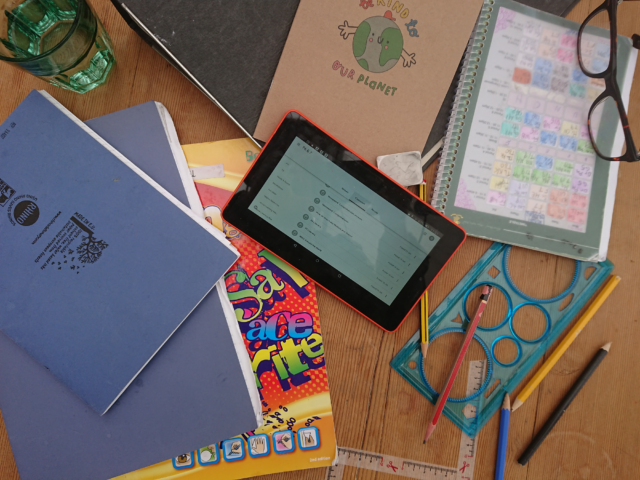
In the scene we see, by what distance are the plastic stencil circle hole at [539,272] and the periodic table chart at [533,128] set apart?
50 millimetres

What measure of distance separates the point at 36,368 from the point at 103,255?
19 centimetres

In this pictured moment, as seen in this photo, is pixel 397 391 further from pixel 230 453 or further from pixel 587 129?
pixel 587 129

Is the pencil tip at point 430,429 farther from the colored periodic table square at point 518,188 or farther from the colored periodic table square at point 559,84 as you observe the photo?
the colored periodic table square at point 559,84

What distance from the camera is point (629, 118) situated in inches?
23.9

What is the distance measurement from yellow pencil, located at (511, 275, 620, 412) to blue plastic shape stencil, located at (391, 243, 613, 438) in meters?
0.01

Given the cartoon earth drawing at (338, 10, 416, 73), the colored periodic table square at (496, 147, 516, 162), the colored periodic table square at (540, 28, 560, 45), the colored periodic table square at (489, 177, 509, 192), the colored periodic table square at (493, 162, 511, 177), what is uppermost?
Result: the colored periodic table square at (540, 28, 560, 45)

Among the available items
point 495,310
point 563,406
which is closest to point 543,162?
point 495,310

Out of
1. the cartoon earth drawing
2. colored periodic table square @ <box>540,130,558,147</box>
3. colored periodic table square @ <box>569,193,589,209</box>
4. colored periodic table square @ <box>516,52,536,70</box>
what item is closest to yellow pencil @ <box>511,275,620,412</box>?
colored periodic table square @ <box>569,193,589,209</box>

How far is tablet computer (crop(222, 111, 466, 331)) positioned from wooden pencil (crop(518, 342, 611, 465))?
0.89ft

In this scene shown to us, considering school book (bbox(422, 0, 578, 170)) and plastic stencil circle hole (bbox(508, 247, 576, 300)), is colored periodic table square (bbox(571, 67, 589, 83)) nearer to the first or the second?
school book (bbox(422, 0, 578, 170))

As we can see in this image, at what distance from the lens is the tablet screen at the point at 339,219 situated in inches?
21.6

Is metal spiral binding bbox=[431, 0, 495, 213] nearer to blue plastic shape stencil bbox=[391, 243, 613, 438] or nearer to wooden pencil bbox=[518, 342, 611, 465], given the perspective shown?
blue plastic shape stencil bbox=[391, 243, 613, 438]

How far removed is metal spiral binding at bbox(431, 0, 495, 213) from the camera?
1.87ft

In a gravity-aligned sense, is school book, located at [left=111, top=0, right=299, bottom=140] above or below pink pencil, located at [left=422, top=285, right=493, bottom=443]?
above
